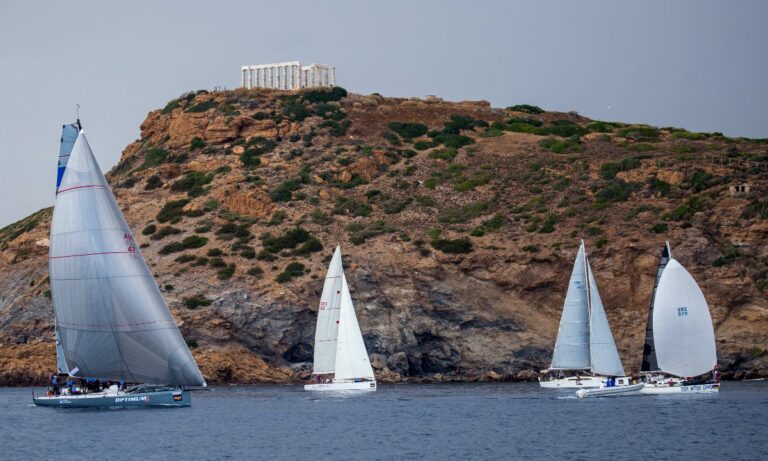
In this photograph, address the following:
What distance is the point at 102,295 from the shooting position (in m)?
49.1

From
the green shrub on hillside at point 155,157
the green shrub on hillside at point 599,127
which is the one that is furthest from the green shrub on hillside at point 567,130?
the green shrub on hillside at point 155,157

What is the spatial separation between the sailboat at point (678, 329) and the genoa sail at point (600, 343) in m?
2.63

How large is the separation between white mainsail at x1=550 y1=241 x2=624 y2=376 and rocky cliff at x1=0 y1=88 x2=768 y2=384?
1037 cm

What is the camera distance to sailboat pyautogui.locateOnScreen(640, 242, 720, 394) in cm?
5866

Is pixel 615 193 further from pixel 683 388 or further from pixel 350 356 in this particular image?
pixel 350 356

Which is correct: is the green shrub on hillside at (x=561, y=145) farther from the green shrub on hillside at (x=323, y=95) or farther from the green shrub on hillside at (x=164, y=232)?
the green shrub on hillside at (x=164, y=232)

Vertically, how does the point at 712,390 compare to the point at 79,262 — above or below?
below

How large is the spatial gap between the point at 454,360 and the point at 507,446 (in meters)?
30.3

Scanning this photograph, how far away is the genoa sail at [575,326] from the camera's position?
63.0m

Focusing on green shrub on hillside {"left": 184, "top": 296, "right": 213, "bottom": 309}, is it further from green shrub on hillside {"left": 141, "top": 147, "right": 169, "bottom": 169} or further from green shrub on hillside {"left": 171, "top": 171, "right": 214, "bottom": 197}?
green shrub on hillside {"left": 141, "top": 147, "right": 169, "bottom": 169}

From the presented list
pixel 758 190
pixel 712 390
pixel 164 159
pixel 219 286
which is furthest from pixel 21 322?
pixel 758 190

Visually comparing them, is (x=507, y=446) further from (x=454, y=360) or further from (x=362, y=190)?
(x=362, y=190)

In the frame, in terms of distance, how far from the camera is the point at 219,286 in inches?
3039

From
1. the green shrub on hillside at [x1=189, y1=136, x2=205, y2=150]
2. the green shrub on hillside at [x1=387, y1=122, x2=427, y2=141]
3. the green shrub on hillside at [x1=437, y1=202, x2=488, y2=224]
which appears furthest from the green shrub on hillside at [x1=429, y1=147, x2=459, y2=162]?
Result: the green shrub on hillside at [x1=189, y1=136, x2=205, y2=150]
